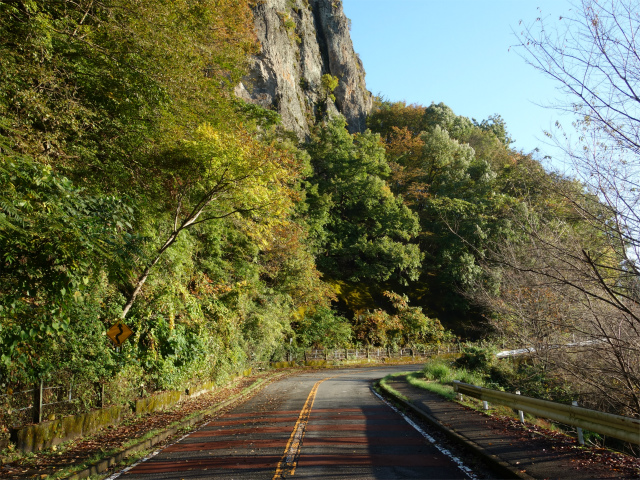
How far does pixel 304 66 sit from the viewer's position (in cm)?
5800

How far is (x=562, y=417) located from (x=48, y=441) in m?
8.80

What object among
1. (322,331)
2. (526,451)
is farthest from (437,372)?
(322,331)

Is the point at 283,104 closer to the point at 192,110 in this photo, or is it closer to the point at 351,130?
the point at 351,130

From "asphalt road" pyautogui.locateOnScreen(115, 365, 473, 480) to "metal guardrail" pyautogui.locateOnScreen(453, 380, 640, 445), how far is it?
1917 millimetres

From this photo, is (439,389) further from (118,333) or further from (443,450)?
(118,333)

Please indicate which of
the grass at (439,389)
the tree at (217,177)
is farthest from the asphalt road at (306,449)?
the tree at (217,177)

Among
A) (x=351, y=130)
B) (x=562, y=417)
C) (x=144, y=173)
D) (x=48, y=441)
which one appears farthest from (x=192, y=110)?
(x=351, y=130)

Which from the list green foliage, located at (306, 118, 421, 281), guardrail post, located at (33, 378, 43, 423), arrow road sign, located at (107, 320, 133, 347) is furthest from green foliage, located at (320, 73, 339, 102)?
guardrail post, located at (33, 378, 43, 423)

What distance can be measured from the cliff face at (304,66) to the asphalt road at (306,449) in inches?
1323

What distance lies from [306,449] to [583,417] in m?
4.28

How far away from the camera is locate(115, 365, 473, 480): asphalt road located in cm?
620

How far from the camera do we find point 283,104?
48219 millimetres

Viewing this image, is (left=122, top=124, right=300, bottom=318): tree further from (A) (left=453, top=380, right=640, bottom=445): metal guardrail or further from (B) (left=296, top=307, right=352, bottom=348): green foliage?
(B) (left=296, top=307, right=352, bottom=348): green foliage

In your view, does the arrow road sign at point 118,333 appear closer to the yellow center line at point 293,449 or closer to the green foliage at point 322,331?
the yellow center line at point 293,449
